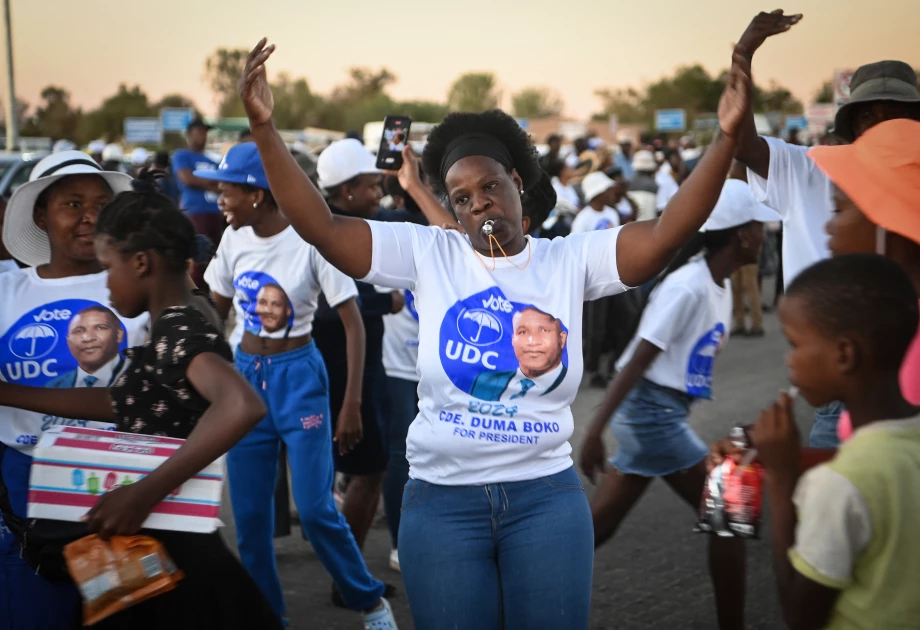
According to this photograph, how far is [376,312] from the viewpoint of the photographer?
207 inches

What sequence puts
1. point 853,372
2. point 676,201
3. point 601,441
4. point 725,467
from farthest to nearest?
1. point 601,441
2. point 676,201
3. point 725,467
4. point 853,372

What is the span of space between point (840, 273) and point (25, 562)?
8.36ft

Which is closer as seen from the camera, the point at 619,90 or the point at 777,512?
the point at 777,512

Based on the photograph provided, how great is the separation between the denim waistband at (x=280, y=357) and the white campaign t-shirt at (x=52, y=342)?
46.5 inches

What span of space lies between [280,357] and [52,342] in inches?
53.8

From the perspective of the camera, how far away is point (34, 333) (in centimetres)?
330

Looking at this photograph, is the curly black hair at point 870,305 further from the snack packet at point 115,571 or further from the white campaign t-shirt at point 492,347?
the snack packet at point 115,571

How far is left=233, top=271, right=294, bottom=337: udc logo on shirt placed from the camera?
15.0 feet

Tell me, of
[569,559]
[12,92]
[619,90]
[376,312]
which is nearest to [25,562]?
[569,559]

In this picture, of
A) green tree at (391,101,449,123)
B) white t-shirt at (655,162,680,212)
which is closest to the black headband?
white t-shirt at (655,162,680,212)

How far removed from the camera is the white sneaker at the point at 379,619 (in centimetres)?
446

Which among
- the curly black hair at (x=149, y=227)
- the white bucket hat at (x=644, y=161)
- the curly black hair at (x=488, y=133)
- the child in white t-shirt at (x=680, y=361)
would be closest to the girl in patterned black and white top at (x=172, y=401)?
the curly black hair at (x=149, y=227)

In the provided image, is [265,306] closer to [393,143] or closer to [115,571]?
[393,143]

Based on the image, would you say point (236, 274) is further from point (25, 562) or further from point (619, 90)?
point (619, 90)
